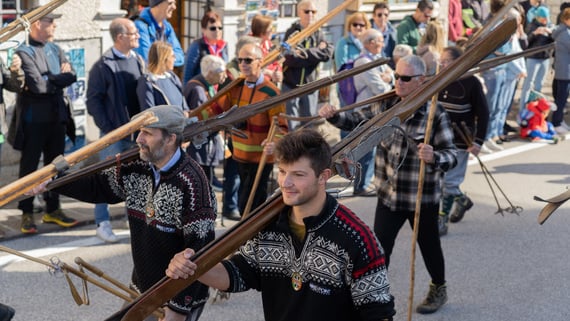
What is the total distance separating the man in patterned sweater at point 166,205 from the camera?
533cm

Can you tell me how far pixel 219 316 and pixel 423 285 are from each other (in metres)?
1.83

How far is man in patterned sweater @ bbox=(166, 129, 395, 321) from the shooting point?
4.26 m

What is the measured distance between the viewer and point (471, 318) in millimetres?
7656

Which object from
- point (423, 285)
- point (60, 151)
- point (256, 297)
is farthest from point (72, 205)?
point (423, 285)

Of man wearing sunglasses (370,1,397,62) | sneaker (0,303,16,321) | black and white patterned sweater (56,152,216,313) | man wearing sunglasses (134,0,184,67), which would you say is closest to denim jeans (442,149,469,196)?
man wearing sunglasses (134,0,184,67)

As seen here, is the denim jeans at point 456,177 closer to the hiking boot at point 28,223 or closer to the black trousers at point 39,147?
the black trousers at point 39,147

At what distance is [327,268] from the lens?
14.0 ft

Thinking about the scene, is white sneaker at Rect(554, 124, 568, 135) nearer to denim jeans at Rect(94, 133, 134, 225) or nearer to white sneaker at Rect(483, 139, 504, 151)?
white sneaker at Rect(483, 139, 504, 151)

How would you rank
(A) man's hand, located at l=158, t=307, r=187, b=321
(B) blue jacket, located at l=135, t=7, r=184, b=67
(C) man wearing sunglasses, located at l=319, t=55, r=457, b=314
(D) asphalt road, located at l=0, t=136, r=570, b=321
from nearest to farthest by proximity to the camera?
1. (A) man's hand, located at l=158, t=307, r=187, b=321
2. (C) man wearing sunglasses, located at l=319, t=55, r=457, b=314
3. (D) asphalt road, located at l=0, t=136, r=570, b=321
4. (B) blue jacket, located at l=135, t=7, r=184, b=67

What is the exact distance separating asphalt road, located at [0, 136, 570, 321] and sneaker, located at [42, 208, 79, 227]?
4.2 inches

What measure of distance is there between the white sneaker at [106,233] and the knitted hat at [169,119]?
149 inches

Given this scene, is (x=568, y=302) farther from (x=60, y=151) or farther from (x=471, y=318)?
(x=60, y=151)

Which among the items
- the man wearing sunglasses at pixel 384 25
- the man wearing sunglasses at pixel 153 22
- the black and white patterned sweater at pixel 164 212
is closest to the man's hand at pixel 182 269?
the black and white patterned sweater at pixel 164 212

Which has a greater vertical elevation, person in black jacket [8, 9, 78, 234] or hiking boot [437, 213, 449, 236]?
person in black jacket [8, 9, 78, 234]
